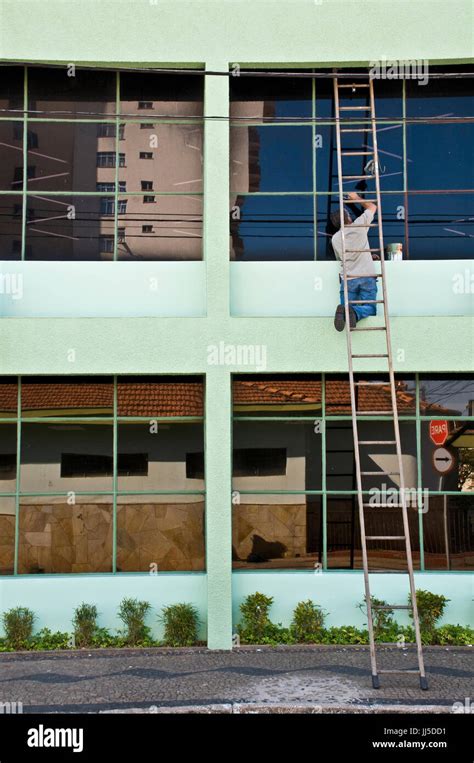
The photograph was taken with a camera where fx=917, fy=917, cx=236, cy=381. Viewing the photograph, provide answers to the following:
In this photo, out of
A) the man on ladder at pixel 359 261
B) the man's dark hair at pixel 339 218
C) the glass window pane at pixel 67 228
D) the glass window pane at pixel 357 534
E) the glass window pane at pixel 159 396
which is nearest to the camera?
the man on ladder at pixel 359 261

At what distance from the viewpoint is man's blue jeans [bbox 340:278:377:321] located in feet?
39.0

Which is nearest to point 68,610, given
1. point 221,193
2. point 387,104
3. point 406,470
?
point 406,470

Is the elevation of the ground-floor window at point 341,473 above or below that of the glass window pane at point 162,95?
below

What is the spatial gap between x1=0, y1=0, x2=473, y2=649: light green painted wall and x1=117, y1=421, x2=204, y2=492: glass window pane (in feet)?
1.78

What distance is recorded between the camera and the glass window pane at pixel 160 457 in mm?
12320

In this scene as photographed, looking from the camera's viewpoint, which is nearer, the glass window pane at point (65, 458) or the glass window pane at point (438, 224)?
the glass window pane at point (65, 458)

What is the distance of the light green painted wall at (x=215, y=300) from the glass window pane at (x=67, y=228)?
108cm

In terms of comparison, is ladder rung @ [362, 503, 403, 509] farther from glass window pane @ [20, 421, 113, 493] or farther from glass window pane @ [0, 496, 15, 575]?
glass window pane @ [0, 496, 15, 575]

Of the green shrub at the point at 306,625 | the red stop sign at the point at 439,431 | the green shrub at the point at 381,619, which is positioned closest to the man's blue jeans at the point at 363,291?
the red stop sign at the point at 439,431

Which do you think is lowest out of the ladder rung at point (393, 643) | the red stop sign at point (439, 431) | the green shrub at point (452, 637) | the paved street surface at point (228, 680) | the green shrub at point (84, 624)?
the paved street surface at point (228, 680)

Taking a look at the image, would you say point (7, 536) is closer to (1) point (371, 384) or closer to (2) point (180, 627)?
(2) point (180, 627)

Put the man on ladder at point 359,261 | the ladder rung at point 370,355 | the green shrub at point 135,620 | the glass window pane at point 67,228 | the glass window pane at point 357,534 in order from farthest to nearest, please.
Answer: the glass window pane at point 67,228, the glass window pane at point 357,534, the man on ladder at point 359,261, the green shrub at point 135,620, the ladder rung at point 370,355

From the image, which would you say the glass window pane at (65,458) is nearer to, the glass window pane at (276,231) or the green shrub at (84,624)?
the green shrub at (84,624)

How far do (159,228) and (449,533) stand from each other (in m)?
5.70
